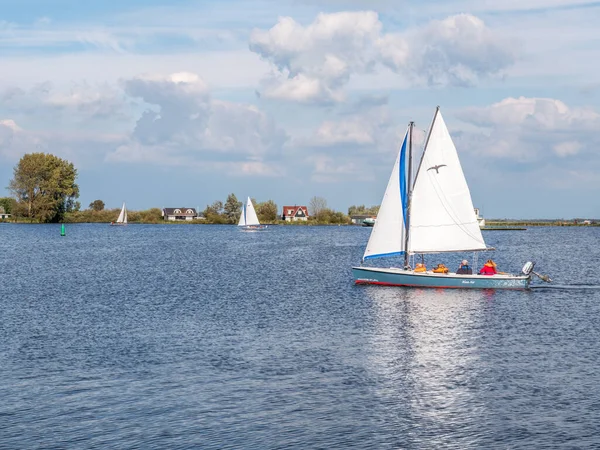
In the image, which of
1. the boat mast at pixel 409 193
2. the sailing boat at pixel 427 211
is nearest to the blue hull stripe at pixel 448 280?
the sailing boat at pixel 427 211

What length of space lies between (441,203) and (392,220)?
174 inches

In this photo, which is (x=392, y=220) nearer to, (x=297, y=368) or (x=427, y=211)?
(x=427, y=211)

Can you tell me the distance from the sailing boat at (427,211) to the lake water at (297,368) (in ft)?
13.6

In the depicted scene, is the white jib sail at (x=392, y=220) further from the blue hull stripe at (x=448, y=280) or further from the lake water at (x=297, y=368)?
the lake water at (x=297, y=368)

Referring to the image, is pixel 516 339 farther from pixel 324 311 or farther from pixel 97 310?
pixel 97 310

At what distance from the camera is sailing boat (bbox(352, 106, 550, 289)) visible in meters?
64.7

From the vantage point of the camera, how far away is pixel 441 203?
65.2 metres

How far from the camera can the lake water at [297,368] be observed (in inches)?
988

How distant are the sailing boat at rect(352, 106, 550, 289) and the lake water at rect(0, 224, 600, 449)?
413 cm

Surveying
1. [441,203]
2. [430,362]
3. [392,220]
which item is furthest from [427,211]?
[430,362]

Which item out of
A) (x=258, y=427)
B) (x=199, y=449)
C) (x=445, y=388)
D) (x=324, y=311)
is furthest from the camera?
(x=324, y=311)

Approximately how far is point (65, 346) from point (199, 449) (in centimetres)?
1757

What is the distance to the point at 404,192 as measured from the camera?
65875mm

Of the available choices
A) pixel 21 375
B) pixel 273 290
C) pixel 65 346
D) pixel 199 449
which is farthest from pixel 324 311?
pixel 199 449
